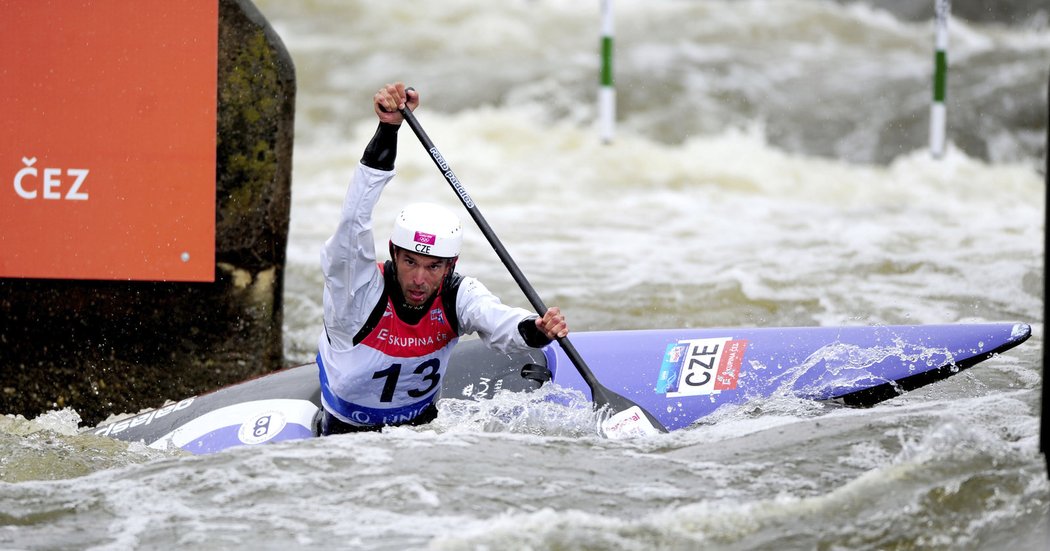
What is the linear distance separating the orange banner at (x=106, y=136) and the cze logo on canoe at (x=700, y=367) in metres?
1.94

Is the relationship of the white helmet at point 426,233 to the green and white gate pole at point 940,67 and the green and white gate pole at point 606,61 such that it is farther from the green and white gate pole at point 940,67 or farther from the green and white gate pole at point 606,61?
the green and white gate pole at point 940,67

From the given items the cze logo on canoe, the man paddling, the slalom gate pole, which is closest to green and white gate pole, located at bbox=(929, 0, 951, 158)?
the cze logo on canoe

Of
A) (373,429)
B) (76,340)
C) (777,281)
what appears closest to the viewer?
(373,429)

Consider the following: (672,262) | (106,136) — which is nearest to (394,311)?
(106,136)

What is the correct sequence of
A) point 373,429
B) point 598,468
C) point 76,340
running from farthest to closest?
point 76,340 → point 373,429 → point 598,468

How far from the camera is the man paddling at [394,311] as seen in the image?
4.03m

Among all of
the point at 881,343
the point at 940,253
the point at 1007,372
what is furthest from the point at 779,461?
the point at 940,253

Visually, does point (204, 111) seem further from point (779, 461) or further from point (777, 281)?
point (777, 281)

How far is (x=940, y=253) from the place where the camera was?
8.52 metres

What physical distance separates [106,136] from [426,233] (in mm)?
1843

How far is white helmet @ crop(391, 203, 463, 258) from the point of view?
4012mm

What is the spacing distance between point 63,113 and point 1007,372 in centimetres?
382

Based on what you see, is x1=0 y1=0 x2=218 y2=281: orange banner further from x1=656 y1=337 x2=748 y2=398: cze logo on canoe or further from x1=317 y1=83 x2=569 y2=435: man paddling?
x1=656 y1=337 x2=748 y2=398: cze logo on canoe

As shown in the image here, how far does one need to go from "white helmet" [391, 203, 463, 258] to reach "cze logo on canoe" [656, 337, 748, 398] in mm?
1084
